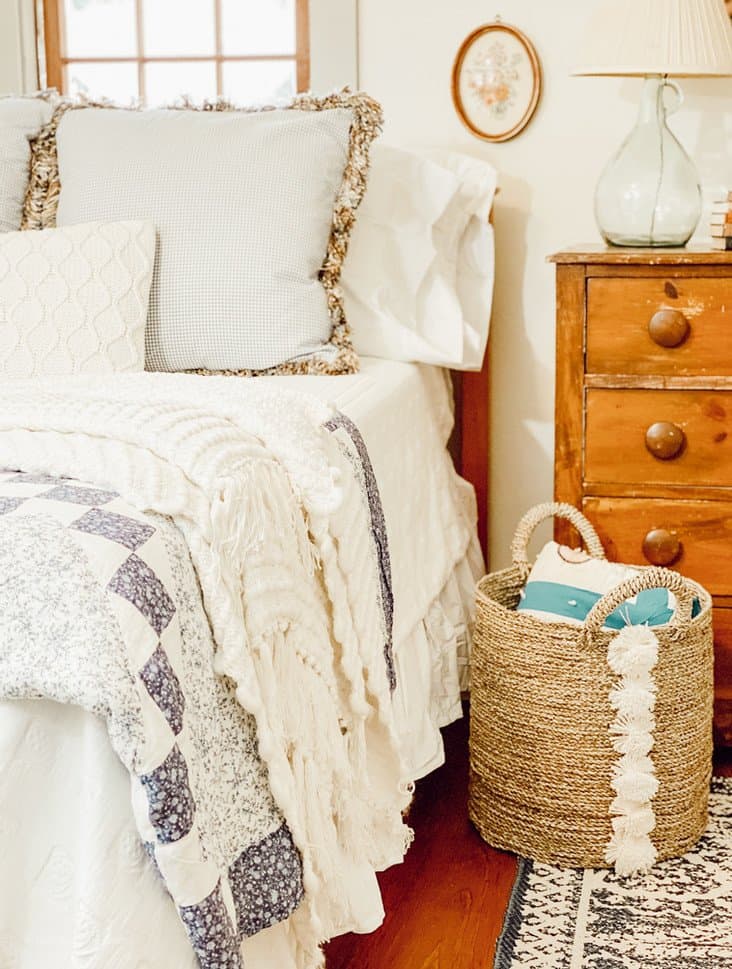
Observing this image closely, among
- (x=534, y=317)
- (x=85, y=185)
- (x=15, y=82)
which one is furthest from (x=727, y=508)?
(x=15, y=82)

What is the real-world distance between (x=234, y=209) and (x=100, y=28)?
840mm

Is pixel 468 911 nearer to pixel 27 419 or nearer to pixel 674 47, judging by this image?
pixel 27 419

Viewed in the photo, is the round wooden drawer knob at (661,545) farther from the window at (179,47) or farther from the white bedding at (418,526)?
the window at (179,47)

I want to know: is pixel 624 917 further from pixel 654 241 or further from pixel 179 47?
pixel 179 47

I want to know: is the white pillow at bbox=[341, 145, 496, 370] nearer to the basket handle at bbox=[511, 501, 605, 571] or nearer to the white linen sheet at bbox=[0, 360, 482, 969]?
the basket handle at bbox=[511, 501, 605, 571]

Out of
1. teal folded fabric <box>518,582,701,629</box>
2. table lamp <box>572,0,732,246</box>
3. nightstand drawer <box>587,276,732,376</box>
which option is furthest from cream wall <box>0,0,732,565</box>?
teal folded fabric <box>518,582,701,629</box>

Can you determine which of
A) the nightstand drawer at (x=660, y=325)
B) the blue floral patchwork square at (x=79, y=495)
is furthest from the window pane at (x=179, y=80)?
the blue floral patchwork square at (x=79, y=495)

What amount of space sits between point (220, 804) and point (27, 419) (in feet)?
1.47

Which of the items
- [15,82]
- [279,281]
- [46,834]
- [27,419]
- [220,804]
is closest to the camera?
[46,834]

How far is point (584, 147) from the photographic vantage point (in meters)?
2.51

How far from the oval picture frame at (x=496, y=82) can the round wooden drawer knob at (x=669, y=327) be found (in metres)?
0.63

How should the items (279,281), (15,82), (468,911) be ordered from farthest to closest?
(15,82) → (279,281) → (468,911)

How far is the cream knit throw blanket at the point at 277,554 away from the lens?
1217 mm

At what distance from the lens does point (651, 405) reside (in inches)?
83.7
